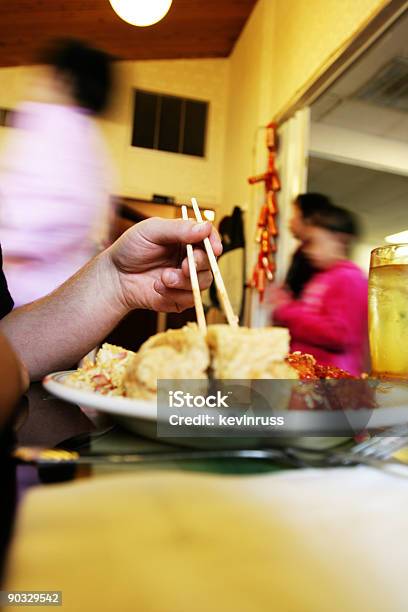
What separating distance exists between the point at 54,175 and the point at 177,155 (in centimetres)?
312

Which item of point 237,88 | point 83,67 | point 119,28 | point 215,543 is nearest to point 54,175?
point 83,67

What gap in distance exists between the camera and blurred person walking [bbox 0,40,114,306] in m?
1.85

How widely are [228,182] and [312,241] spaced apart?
253cm

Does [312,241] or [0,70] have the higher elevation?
[0,70]

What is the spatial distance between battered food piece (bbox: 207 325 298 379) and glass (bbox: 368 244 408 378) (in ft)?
0.97

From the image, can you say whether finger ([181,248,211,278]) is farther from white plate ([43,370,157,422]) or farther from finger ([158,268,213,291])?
white plate ([43,370,157,422])

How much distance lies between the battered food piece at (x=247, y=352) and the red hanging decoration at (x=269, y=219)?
281 cm

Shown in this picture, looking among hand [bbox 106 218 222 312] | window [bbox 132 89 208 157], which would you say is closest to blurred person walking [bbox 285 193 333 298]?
hand [bbox 106 218 222 312]

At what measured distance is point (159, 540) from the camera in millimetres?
237

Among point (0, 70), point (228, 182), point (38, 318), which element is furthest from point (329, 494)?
point (0, 70)

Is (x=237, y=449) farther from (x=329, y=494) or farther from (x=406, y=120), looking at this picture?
(x=406, y=120)

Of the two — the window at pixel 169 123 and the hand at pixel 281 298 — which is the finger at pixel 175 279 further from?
the window at pixel 169 123

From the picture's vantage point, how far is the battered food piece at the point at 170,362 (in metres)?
0.34

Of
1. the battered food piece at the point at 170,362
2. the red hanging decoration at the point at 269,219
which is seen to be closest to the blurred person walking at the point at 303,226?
the red hanging decoration at the point at 269,219
